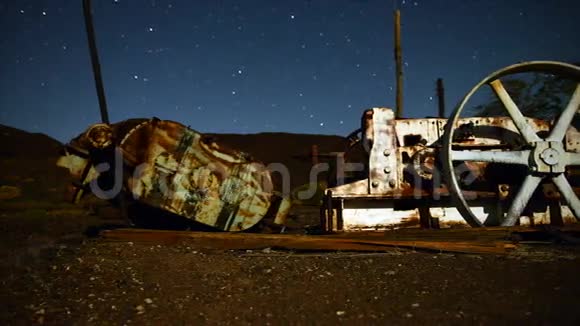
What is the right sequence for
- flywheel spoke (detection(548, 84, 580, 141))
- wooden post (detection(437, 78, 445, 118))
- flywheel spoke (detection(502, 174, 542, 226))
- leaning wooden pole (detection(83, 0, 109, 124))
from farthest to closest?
wooden post (detection(437, 78, 445, 118)), leaning wooden pole (detection(83, 0, 109, 124)), flywheel spoke (detection(548, 84, 580, 141)), flywheel spoke (detection(502, 174, 542, 226))

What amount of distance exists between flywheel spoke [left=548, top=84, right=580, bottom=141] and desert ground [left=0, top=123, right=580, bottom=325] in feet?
4.02

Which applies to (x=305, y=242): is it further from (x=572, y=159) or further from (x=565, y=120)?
(x=565, y=120)

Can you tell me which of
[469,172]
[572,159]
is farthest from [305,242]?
[572,159]

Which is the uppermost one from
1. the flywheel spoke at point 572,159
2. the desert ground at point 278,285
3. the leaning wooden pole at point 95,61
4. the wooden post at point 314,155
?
the leaning wooden pole at point 95,61

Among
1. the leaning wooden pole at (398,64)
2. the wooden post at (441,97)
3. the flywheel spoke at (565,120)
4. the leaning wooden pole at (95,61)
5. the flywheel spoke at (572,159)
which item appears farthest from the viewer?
the wooden post at (441,97)

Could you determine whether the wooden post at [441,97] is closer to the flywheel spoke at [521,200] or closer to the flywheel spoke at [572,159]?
the flywheel spoke at [572,159]

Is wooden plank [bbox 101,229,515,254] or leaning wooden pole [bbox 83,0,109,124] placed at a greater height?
leaning wooden pole [bbox 83,0,109,124]

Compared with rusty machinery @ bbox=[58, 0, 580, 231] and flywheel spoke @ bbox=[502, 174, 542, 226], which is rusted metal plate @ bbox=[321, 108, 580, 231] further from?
flywheel spoke @ bbox=[502, 174, 542, 226]

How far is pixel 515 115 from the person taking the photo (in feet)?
14.8

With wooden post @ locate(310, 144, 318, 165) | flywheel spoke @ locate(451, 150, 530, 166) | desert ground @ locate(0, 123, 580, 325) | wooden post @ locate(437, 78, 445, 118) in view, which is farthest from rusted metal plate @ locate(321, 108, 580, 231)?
wooden post @ locate(437, 78, 445, 118)

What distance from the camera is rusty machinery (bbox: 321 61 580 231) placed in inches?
172

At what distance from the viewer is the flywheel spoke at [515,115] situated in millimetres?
4449

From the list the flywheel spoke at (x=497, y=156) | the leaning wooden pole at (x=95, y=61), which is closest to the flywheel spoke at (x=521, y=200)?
the flywheel spoke at (x=497, y=156)

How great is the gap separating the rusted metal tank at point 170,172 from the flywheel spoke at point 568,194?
3.25 m
